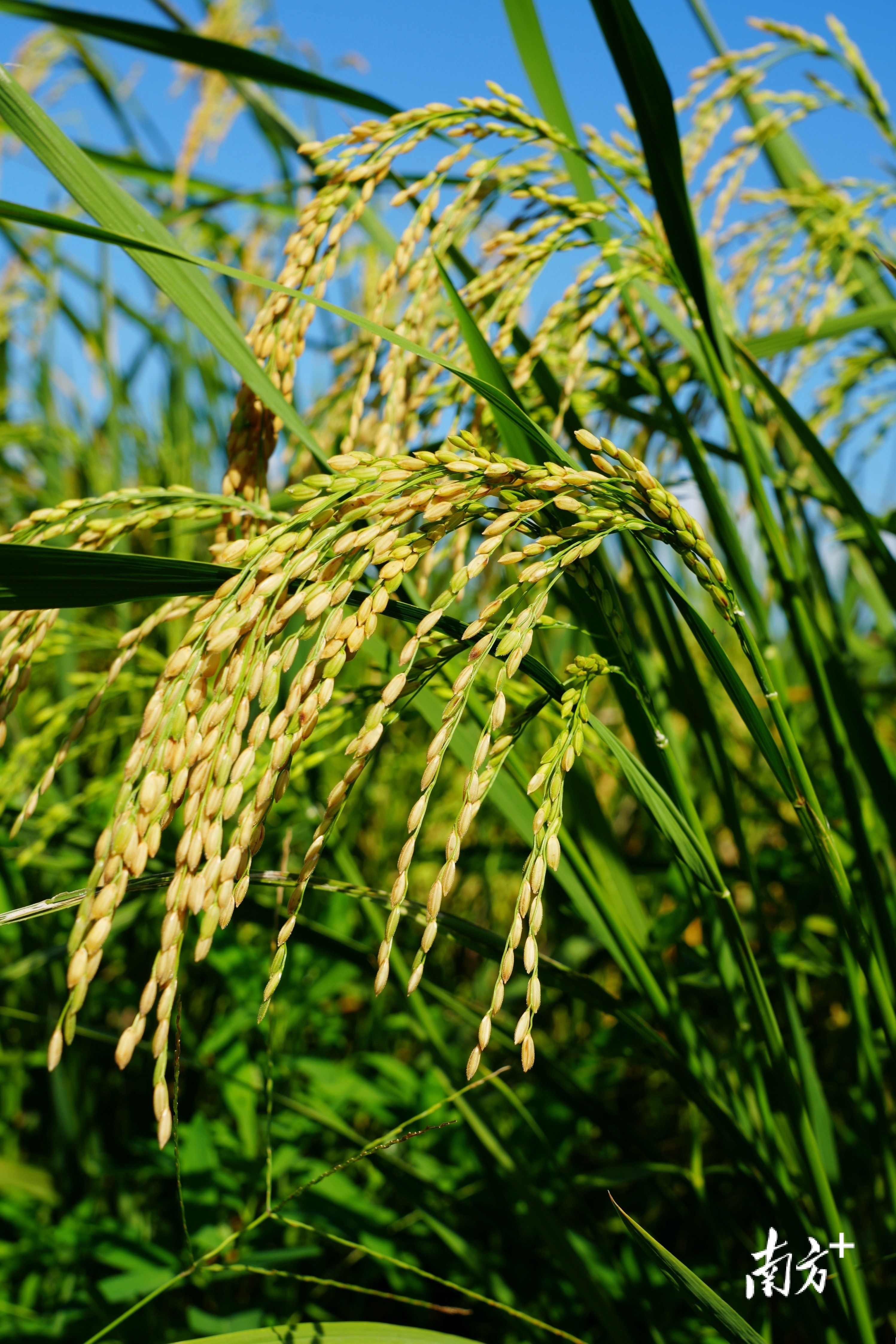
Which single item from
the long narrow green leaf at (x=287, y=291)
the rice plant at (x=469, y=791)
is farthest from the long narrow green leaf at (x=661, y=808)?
the long narrow green leaf at (x=287, y=291)

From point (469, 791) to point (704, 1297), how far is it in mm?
457

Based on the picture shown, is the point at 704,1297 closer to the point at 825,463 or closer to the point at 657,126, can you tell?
the point at 825,463

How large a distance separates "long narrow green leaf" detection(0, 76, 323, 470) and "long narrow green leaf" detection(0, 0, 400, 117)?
0.29 meters

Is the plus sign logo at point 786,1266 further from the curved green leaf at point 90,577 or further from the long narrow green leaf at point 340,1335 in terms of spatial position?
the curved green leaf at point 90,577

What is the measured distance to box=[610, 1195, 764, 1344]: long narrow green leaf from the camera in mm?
688

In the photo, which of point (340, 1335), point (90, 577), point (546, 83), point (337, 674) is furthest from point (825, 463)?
point (340, 1335)

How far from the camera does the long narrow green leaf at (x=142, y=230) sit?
82cm

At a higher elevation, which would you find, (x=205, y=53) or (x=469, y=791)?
(x=205, y=53)

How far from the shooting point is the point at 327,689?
65 centimetres

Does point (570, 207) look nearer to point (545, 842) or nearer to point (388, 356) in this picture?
point (388, 356)

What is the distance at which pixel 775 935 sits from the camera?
1475mm

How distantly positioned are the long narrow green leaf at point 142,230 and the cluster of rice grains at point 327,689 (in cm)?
24

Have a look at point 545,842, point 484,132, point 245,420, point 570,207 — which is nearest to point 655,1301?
point 545,842

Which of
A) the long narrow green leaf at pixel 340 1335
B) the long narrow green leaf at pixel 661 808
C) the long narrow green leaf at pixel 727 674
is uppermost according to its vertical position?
the long narrow green leaf at pixel 727 674
